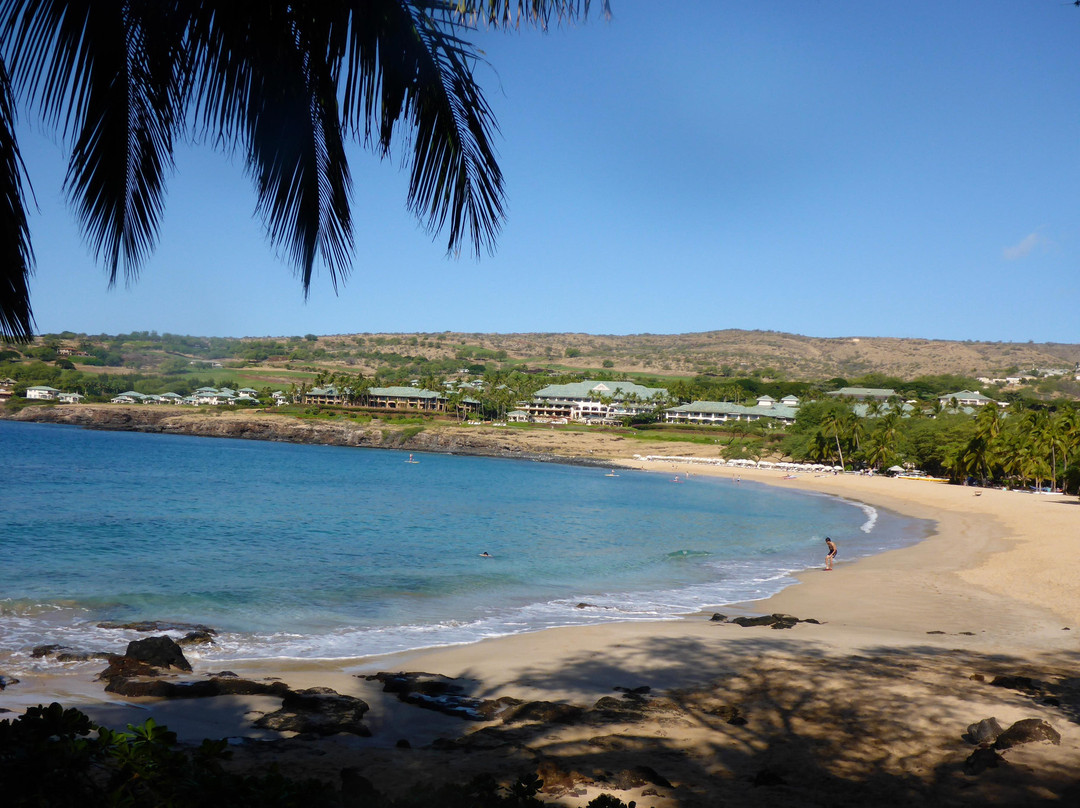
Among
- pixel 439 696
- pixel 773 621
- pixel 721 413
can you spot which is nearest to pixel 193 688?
pixel 439 696

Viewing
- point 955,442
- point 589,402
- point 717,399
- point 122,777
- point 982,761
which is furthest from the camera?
point 717,399

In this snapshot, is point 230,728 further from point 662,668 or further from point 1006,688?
point 1006,688

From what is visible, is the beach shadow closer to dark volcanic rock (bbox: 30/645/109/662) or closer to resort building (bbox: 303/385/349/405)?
dark volcanic rock (bbox: 30/645/109/662)

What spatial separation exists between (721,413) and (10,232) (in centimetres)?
11548

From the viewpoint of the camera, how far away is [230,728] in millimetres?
7371

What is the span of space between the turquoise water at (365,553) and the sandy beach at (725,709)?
2521 millimetres

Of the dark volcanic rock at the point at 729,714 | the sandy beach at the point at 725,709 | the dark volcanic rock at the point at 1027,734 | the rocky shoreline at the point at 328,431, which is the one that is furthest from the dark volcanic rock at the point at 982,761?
the rocky shoreline at the point at 328,431

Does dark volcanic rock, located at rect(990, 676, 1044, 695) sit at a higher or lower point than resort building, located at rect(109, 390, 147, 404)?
lower

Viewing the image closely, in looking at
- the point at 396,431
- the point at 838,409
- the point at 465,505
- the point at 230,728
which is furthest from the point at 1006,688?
the point at 396,431

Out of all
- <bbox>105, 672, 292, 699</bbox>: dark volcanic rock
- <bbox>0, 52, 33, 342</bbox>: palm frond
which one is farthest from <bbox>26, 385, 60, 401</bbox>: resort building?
<bbox>0, 52, 33, 342</bbox>: palm frond

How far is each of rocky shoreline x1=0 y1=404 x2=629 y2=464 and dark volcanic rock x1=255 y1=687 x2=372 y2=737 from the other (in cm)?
8525

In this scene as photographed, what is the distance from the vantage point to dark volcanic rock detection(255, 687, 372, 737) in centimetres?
727

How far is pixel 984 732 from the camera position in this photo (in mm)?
6398

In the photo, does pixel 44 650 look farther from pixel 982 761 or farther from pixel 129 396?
pixel 129 396
